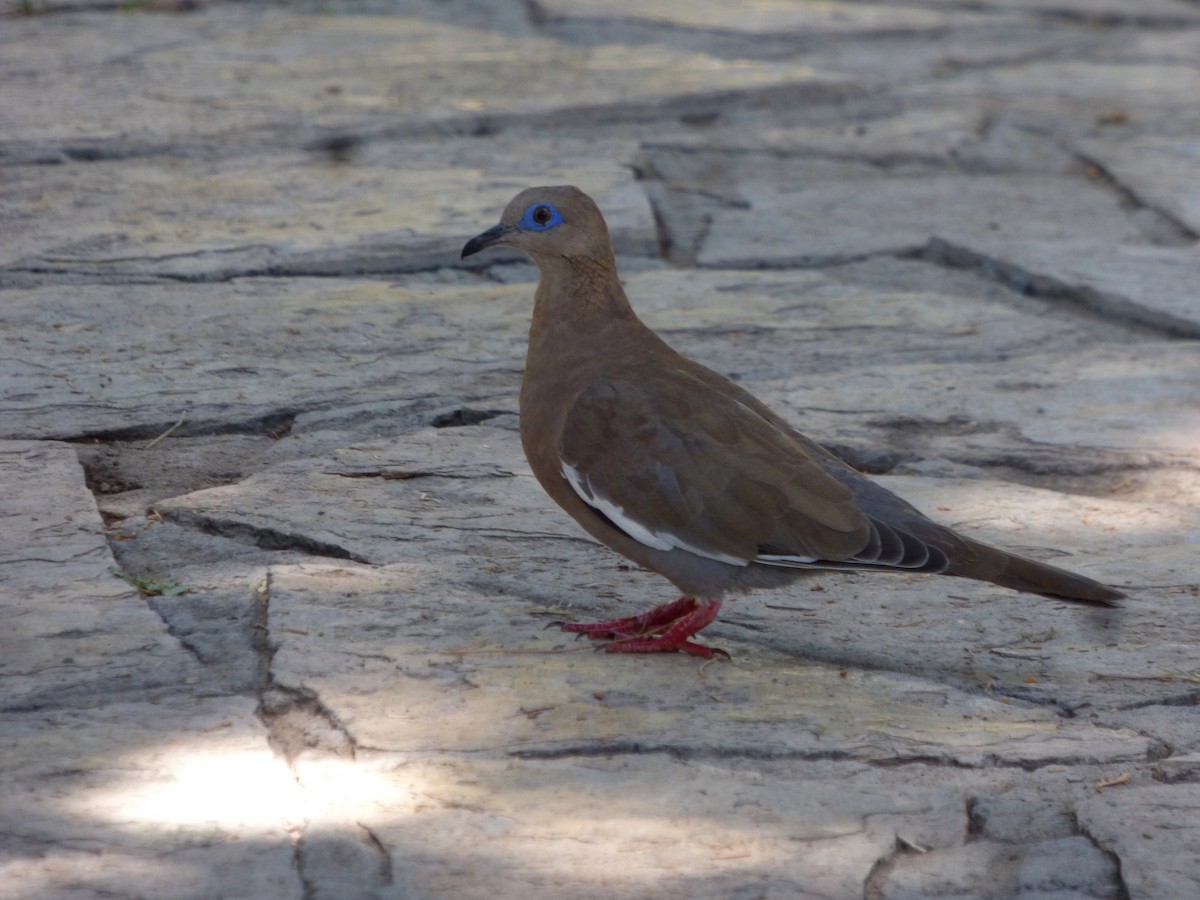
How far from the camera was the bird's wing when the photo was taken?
8.89 ft

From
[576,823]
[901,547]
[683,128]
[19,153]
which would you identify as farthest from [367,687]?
[683,128]

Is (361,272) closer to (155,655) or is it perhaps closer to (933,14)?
(155,655)

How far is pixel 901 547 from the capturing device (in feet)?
8.80

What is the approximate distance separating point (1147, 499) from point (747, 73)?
3968 mm

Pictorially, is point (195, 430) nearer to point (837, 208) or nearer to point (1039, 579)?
point (1039, 579)

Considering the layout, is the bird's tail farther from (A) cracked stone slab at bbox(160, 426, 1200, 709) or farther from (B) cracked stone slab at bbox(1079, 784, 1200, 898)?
(B) cracked stone slab at bbox(1079, 784, 1200, 898)

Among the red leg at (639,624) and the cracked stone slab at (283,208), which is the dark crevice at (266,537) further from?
the cracked stone slab at (283,208)

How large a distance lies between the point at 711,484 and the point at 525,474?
30.7 inches

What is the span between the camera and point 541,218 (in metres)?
3.17

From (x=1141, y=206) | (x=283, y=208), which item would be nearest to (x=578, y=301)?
(x=283, y=208)

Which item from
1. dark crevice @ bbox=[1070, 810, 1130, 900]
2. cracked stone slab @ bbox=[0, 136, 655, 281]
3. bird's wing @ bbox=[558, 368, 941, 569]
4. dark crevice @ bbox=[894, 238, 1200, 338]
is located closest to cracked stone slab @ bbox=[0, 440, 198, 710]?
bird's wing @ bbox=[558, 368, 941, 569]

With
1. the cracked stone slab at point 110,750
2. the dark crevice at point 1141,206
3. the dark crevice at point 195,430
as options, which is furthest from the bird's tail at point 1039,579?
the dark crevice at point 1141,206

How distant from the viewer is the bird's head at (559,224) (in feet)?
10.4

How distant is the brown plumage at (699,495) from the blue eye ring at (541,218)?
27 centimetres
